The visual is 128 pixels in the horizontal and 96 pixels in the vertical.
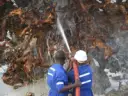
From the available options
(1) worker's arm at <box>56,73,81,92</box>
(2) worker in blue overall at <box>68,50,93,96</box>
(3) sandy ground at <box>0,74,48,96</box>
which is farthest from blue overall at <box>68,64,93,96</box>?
(3) sandy ground at <box>0,74,48,96</box>

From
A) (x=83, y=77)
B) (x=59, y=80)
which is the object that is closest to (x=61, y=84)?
(x=59, y=80)

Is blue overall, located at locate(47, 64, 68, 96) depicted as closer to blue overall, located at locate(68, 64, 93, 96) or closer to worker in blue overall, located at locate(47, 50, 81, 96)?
worker in blue overall, located at locate(47, 50, 81, 96)

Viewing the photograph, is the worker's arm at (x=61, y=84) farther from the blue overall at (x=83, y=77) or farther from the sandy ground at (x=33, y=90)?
the sandy ground at (x=33, y=90)

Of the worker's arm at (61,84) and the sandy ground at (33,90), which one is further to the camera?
the sandy ground at (33,90)

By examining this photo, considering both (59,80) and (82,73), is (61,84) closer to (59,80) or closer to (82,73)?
(59,80)

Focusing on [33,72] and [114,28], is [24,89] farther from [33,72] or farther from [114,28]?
[114,28]

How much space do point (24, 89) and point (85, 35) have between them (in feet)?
8.57

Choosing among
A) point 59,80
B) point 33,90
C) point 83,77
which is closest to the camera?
point 59,80

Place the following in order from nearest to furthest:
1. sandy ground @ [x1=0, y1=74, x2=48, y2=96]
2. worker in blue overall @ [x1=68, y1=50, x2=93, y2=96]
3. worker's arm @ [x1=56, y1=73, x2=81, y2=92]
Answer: worker's arm @ [x1=56, y1=73, x2=81, y2=92]
worker in blue overall @ [x1=68, y1=50, x2=93, y2=96]
sandy ground @ [x1=0, y1=74, x2=48, y2=96]

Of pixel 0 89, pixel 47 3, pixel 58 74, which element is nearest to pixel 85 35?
pixel 47 3

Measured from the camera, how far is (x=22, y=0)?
30.4ft

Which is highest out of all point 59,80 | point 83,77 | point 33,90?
point 59,80

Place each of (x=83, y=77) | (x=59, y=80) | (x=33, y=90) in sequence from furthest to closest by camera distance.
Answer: (x=33, y=90), (x=83, y=77), (x=59, y=80)

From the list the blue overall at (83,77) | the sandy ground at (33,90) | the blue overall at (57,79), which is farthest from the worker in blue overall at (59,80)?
the sandy ground at (33,90)
